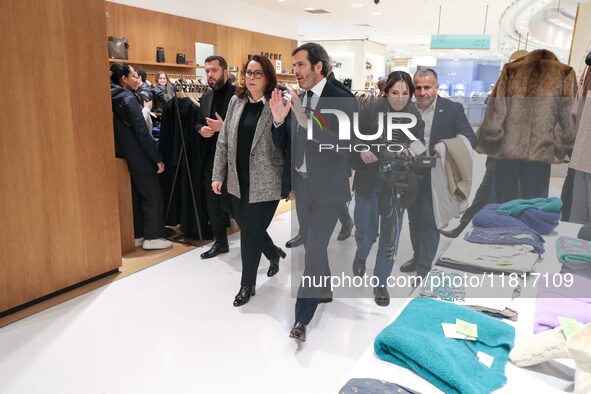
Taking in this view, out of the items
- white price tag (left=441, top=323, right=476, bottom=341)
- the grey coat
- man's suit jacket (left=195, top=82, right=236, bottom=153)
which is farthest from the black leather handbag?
white price tag (left=441, top=323, right=476, bottom=341)

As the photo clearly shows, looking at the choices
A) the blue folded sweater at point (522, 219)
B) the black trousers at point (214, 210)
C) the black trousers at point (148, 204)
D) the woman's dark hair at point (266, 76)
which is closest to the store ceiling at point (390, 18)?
the black trousers at point (214, 210)

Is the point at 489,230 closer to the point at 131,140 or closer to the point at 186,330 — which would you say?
the point at 186,330

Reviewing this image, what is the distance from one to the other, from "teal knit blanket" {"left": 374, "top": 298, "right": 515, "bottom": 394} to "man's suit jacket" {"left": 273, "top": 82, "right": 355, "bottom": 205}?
860 millimetres

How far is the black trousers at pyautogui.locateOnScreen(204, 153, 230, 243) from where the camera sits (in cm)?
381

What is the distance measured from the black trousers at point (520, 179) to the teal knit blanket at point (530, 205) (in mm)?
22

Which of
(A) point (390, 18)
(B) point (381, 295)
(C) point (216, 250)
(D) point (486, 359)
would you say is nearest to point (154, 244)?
(C) point (216, 250)

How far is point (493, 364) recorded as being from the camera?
1.20 metres

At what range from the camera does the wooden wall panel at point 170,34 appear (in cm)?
662

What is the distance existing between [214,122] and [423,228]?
199 cm

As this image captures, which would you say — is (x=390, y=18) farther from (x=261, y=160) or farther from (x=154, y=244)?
(x=261, y=160)

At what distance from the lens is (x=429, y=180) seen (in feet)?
6.96

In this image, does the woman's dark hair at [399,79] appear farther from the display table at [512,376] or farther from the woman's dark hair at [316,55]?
the display table at [512,376]

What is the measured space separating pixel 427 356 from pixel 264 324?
168 cm

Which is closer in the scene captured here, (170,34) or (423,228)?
(423,228)
